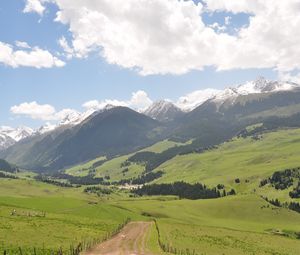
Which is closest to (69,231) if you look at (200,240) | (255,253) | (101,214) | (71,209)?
(200,240)

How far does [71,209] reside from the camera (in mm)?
186375

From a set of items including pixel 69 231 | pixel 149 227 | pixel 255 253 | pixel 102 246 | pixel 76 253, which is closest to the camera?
pixel 76 253

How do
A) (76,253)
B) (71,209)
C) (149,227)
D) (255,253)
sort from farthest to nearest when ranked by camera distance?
(71,209)
(149,227)
(255,253)
(76,253)

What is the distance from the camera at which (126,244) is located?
97.1m

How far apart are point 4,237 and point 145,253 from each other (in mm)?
27757

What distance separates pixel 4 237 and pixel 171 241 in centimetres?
4484

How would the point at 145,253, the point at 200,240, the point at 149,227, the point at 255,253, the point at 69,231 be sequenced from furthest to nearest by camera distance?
1. the point at 149,227
2. the point at 200,240
3. the point at 255,253
4. the point at 69,231
5. the point at 145,253

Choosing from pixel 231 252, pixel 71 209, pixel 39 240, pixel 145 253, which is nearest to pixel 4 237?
pixel 39 240

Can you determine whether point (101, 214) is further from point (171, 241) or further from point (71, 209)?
point (171, 241)

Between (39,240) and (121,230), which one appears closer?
(39,240)

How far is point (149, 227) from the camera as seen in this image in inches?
5531

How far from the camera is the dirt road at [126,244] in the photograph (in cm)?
8294

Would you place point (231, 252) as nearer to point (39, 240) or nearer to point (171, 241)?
point (171, 241)

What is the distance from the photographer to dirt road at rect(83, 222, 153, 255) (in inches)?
3265
